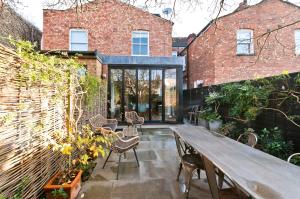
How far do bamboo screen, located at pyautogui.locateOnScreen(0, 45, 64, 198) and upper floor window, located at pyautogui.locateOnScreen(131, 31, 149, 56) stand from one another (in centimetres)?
881

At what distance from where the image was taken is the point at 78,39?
11.4 metres

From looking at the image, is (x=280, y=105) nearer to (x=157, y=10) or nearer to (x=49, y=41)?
(x=157, y=10)

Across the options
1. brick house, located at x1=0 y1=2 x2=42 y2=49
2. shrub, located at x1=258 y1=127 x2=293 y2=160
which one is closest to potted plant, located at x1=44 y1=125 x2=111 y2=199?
shrub, located at x1=258 y1=127 x2=293 y2=160

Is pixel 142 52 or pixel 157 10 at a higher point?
pixel 142 52

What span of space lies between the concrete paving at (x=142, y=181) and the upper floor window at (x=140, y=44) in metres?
7.35

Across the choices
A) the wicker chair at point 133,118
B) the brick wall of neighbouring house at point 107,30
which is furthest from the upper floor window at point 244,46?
the wicker chair at point 133,118

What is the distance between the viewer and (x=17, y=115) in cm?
224

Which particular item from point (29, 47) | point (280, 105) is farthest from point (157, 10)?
point (280, 105)

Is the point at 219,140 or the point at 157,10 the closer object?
the point at 219,140

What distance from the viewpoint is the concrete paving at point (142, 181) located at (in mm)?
3205

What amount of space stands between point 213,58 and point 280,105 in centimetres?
699

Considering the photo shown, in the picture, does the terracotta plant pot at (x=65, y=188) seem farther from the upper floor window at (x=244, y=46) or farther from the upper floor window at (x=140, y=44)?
the upper floor window at (x=244, y=46)

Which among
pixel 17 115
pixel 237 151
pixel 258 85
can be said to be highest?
pixel 258 85

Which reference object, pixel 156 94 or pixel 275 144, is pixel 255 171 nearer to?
pixel 275 144
